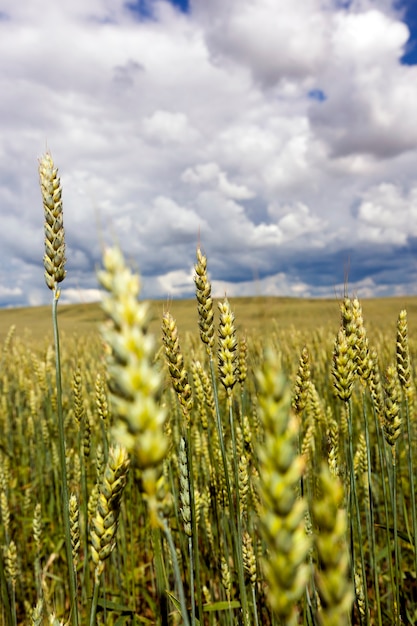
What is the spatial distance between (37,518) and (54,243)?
2382mm

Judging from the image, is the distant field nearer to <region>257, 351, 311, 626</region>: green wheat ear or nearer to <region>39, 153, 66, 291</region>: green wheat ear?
<region>39, 153, 66, 291</region>: green wheat ear

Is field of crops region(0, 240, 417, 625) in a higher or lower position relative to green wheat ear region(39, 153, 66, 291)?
lower

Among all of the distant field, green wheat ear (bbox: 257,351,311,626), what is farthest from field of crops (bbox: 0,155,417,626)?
the distant field

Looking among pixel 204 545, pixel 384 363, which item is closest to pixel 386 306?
pixel 384 363

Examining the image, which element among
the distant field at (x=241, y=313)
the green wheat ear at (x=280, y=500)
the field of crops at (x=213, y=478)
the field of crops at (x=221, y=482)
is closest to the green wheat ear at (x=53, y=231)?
the field of crops at (x=213, y=478)

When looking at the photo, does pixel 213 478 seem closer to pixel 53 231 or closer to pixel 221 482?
pixel 221 482

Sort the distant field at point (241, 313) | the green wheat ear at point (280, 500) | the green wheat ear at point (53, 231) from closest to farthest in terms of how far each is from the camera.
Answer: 1. the green wheat ear at point (280, 500)
2. the green wheat ear at point (53, 231)
3. the distant field at point (241, 313)

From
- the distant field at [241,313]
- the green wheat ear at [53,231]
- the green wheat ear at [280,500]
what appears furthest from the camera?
the distant field at [241,313]

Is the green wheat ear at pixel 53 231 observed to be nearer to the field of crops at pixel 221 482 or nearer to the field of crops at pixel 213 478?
the field of crops at pixel 213 478

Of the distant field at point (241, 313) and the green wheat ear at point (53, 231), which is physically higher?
the distant field at point (241, 313)

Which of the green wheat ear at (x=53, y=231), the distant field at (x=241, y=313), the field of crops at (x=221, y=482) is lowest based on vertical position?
the field of crops at (x=221, y=482)

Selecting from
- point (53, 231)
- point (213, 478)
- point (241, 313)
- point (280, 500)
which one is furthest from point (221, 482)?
point (241, 313)

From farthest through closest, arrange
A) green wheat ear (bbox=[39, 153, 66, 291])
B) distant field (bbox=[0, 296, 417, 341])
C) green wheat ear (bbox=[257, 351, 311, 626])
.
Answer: distant field (bbox=[0, 296, 417, 341]), green wheat ear (bbox=[39, 153, 66, 291]), green wheat ear (bbox=[257, 351, 311, 626])

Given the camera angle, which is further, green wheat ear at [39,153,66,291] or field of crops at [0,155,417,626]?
green wheat ear at [39,153,66,291]
